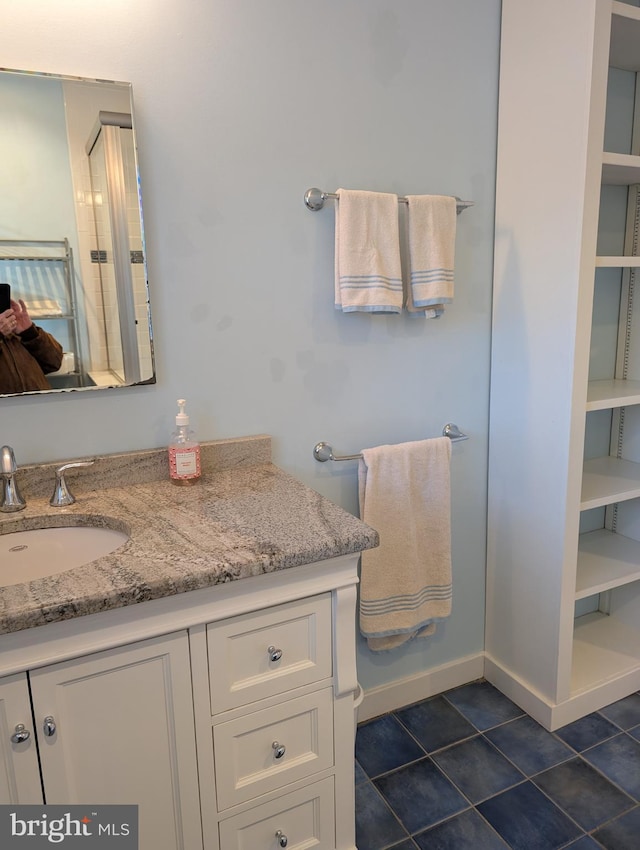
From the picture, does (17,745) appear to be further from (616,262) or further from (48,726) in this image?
(616,262)

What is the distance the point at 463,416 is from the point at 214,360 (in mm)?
809

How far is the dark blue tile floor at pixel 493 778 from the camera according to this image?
148cm

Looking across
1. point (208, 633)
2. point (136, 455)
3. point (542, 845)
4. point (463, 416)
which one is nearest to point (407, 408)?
point (463, 416)

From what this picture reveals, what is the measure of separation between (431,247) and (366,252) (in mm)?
201

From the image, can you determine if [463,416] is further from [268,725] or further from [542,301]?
[268,725]

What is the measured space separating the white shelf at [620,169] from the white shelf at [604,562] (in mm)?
1179

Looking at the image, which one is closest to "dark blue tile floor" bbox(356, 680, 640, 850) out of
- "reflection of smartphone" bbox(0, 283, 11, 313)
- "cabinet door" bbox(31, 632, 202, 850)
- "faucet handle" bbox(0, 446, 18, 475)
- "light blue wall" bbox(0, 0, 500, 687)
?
"light blue wall" bbox(0, 0, 500, 687)

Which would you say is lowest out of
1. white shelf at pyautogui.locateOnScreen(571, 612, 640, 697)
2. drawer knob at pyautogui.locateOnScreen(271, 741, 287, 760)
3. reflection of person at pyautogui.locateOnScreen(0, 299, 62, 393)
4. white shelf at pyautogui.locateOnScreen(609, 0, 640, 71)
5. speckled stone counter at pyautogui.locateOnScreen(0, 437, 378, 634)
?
white shelf at pyautogui.locateOnScreen(571, 612, 640, 697)

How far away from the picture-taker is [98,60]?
1.27m

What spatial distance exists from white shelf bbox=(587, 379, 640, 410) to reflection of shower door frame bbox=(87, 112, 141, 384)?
3.93ft

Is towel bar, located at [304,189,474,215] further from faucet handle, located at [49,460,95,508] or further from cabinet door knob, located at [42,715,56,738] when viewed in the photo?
cabinet door knob, located at [42,715,56,738]

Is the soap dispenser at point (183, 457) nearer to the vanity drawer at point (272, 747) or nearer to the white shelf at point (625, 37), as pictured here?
the vanity drawer at point (272, 747)

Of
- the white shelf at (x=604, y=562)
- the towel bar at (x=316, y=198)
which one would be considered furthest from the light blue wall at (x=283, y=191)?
the white shelf at (x=604, y=562)

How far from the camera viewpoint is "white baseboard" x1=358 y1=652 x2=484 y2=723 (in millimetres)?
1884
